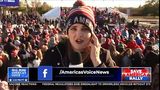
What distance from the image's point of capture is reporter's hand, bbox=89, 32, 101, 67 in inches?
307

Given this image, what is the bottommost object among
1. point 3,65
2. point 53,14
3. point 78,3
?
point 3,65

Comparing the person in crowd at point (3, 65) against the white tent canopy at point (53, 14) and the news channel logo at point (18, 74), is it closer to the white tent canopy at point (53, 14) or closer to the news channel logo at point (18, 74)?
the news channel logo at point (18, 74)

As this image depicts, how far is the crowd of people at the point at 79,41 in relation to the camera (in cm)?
777

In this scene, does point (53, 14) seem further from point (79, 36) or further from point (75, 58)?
point (75, 58)

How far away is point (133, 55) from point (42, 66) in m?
1.23

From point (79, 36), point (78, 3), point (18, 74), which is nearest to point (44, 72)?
point (18, 74)

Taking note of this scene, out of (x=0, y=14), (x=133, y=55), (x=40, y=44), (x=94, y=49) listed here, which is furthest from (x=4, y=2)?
(x=133, y=55)

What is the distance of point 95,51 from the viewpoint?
7.82 metres

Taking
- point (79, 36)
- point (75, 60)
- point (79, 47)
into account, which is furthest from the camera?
point (75, 60)

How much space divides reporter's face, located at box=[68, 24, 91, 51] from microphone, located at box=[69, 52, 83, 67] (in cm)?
10

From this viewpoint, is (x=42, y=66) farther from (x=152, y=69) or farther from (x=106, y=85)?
(x=152, y=69)

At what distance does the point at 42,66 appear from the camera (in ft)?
25.6

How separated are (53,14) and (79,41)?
0.53 meters

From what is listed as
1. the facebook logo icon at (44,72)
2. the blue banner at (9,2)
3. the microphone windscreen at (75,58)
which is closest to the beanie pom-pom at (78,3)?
the microphone windscreen at (75,58)
